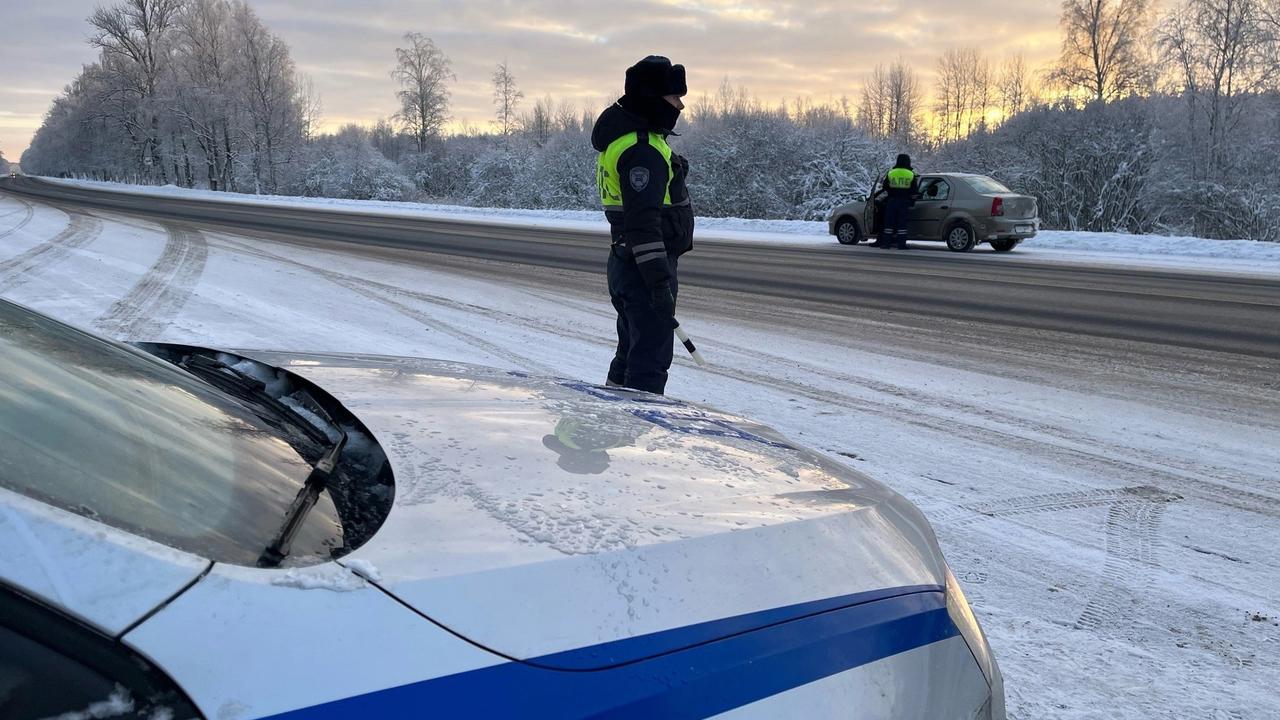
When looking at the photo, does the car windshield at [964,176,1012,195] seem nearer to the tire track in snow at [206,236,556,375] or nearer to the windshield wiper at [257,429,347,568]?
the tire track in snow at [206,236,556,375]

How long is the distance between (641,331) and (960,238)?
13.4 m

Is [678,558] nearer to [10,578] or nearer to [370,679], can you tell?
[370,679]

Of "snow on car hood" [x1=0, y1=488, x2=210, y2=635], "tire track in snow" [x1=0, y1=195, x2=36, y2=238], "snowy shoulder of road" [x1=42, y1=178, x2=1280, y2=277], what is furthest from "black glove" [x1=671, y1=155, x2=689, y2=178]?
"tire track in snow" [x1=0, y1=195, x2=36, y2=238]

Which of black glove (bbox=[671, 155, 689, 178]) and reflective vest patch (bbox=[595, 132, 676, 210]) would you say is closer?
reflective vest patch (bbox=[595, 132, 676, 210])

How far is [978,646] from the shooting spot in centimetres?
151

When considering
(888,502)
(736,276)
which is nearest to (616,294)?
(888,502)

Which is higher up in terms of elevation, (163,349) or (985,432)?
(163,349)

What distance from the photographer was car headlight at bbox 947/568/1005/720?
1.47 m

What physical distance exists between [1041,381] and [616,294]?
3513mm

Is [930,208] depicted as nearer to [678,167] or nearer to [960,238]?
[960,238]

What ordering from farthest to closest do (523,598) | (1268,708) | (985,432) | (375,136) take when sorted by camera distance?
(375,136)
(985,432)
(1268,708)
(523,598)

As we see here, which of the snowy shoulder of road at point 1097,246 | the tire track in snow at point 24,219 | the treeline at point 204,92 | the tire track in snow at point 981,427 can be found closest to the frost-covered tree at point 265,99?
the treeline at point 204,92

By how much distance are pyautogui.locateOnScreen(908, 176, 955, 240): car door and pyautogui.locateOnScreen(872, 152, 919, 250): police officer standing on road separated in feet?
0.52

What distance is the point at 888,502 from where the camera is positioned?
1713 millimetres
